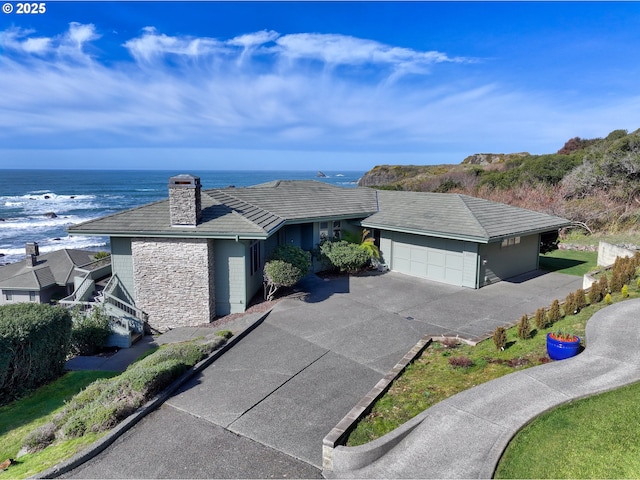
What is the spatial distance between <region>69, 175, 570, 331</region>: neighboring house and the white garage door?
4cm

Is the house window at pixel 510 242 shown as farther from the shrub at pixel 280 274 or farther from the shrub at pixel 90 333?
the shrub at pixel 90 333

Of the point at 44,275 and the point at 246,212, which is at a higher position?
the point at 246,212

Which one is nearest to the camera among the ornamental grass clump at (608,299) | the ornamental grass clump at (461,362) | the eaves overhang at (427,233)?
the ornamental grass clump at (461,362)

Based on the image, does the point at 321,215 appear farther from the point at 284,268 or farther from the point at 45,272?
the point at 45,272

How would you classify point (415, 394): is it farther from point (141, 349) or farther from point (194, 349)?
point (141, 349)

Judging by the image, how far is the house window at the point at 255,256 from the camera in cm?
1564

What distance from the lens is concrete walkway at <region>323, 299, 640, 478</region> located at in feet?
19.8

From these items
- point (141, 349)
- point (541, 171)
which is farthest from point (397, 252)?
point (541, 171)

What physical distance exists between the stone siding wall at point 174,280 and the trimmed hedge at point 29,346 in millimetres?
3367

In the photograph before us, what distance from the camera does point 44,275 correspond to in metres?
18.8

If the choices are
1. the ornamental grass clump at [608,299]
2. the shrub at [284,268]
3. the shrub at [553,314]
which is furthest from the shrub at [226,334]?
the ornamental grass clump at [608,299]

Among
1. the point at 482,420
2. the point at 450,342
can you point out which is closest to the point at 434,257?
the point at 450,342

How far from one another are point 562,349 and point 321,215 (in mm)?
11658

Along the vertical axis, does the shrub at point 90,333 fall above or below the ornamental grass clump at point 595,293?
below
